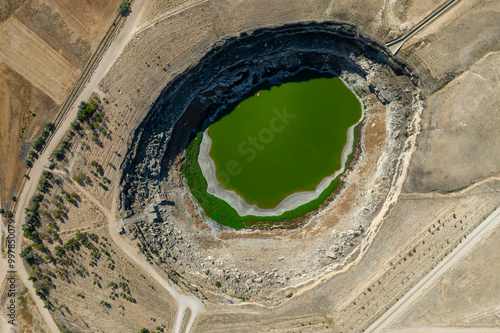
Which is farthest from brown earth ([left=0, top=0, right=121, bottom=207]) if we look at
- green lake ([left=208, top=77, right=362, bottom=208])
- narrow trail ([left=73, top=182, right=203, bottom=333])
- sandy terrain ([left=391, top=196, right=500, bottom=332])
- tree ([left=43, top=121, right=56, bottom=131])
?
sandy terrain ([left=391, top=196, right=500, bottom=332])

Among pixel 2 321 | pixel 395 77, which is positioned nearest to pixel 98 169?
pixel 2 321

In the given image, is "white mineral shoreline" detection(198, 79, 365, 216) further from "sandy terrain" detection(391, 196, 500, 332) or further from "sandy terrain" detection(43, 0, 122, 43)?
"sandy terrain" detection(43, 0, 122, 43)

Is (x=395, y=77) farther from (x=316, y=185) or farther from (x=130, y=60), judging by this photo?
(x=130, y=60)

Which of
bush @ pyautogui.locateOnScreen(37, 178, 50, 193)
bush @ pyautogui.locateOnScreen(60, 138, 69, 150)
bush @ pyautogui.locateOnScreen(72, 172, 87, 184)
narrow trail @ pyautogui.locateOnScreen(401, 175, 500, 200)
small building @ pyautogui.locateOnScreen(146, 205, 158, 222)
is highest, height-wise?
bush @ pyautogui.locateOnScreen(60, 138, 69, 150)

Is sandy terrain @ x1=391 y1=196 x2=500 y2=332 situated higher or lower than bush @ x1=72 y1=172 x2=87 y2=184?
lower

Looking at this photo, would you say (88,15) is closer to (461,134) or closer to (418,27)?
(418,27)

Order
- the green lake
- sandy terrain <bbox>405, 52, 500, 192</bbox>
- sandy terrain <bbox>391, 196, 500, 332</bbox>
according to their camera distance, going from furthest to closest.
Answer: the green lake
sandy terrain <bbox>405, 52, 500, 192</bbox>
sandy terrain <bbox>391, 196, 500, 332</bbox>

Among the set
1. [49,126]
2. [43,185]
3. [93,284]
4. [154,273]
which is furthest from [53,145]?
[154,273]
